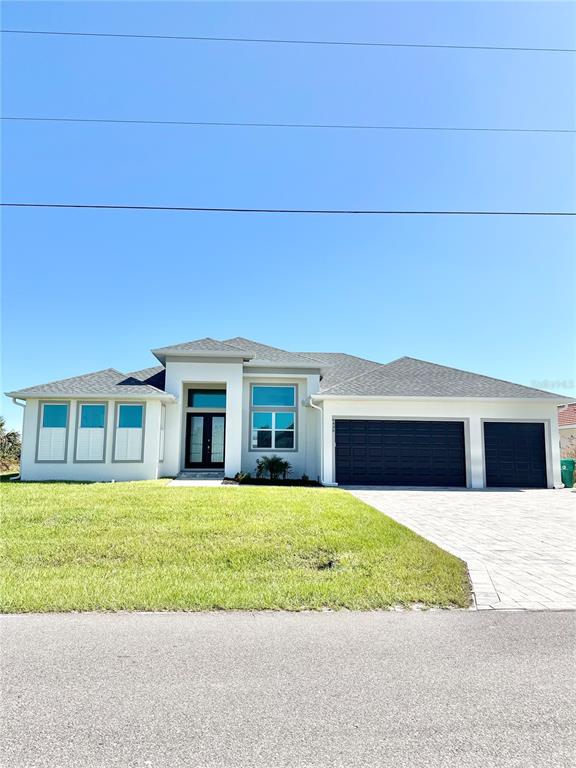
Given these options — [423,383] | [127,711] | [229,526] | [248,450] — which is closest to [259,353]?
[248,450]

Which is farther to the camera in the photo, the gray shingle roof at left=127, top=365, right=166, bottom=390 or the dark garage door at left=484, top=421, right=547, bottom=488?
the gray shingle roof at left=127, top=365, right=166, bottom=390

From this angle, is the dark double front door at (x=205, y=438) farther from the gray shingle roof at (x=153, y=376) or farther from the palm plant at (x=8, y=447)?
the palm plant at (x=8, y=447)

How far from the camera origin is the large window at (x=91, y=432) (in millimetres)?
15648

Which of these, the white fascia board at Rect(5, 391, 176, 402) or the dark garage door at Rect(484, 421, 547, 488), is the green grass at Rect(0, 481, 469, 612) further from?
the dark garage door at Rect(484, 421, 547, 488)

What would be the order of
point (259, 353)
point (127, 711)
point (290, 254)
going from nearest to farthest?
point (127, 711)
point (290, 254)
point (259, 353)

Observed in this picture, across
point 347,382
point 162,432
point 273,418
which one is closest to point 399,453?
point 347,382

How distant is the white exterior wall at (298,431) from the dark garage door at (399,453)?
1.67 m

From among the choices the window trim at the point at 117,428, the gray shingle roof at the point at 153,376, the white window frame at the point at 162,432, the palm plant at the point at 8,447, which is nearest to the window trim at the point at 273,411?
the white window frame at the point at 162,432

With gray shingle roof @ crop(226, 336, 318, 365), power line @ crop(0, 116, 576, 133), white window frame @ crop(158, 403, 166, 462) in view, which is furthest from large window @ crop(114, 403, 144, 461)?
power line @ crop(0, 116, 576, 133)

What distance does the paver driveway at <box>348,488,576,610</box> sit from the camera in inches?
200

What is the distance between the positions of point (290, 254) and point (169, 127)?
21.2 ft

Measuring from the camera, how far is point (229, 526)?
7.62 m

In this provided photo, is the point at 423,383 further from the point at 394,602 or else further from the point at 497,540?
the point at 394,602

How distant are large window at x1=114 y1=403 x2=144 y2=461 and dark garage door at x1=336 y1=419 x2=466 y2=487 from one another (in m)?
6.85
